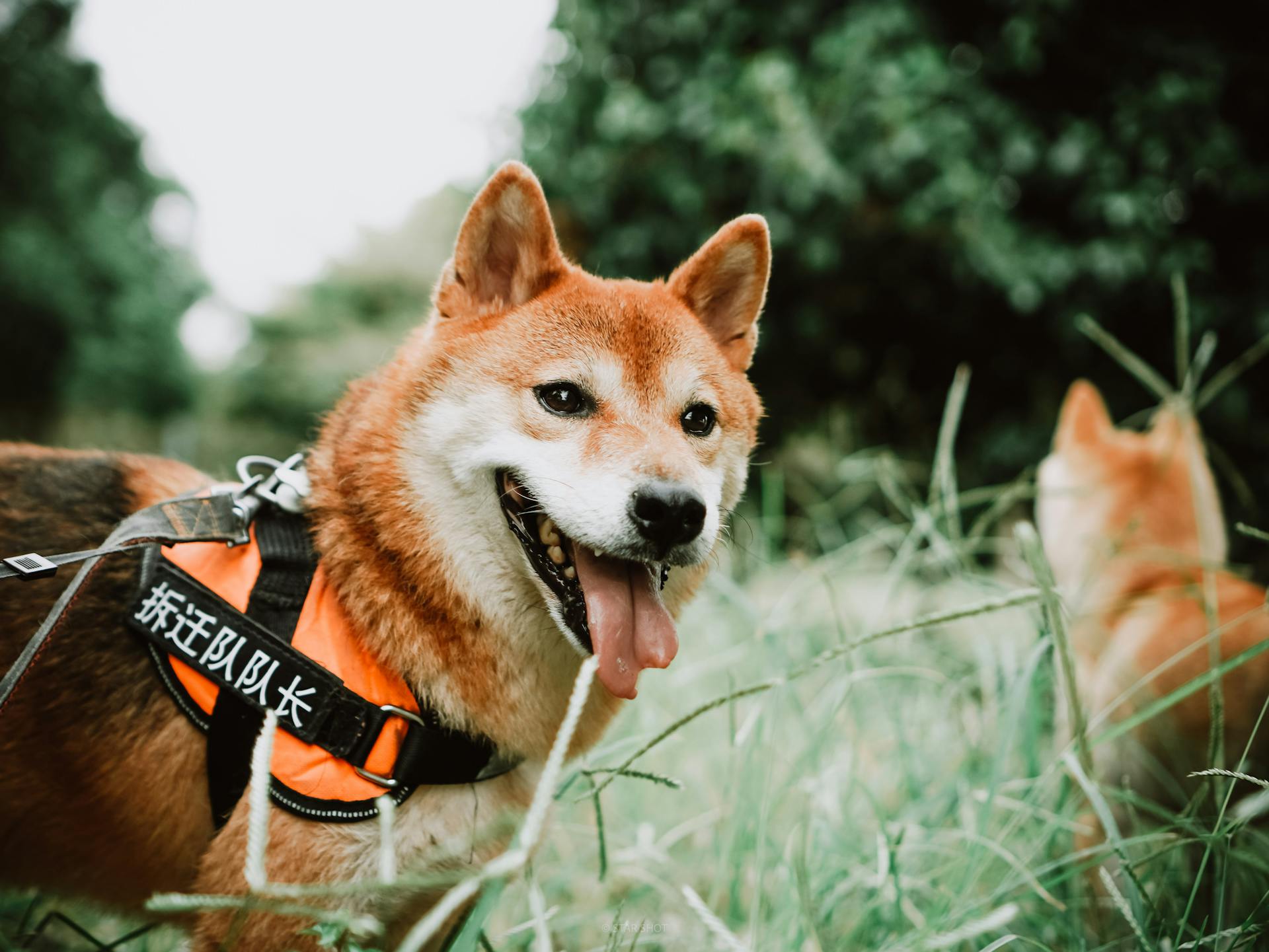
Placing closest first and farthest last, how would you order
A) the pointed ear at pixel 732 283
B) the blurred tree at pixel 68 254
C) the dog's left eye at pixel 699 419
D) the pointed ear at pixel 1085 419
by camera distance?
the dog's left eye at pixel 699 419
the pointed ear at pixel 732 283
the pointed ear at pixel 1085 419
the blurred tree at pixel 68 254

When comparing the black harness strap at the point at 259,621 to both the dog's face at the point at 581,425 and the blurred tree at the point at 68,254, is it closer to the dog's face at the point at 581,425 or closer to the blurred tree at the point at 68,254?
the dog's face at the point at 581,425

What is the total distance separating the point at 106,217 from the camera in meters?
14.8

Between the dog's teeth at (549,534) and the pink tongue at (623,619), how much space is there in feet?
0.16

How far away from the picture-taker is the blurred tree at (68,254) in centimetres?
1320

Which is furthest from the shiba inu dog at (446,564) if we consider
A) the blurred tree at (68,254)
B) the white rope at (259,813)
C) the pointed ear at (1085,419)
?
the blurred tree at (68,254)

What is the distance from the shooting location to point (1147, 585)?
299cm

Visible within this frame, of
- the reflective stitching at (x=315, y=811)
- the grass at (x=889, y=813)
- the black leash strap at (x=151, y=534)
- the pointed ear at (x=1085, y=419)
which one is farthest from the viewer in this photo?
the pointed ear at (x=1085, y=419)

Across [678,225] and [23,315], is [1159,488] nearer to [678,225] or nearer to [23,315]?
[678,225]

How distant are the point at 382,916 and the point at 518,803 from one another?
0.32 meters

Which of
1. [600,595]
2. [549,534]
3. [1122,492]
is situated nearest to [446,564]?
[549,534]

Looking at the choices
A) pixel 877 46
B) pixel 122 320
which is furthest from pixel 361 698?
pixel 122 320

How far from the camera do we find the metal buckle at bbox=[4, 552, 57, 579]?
1.26m

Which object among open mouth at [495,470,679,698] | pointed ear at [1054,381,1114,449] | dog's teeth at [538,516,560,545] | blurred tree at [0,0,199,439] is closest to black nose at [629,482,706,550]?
open mouth at [495,470,679,698]

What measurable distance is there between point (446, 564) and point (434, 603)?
87 millimetres
